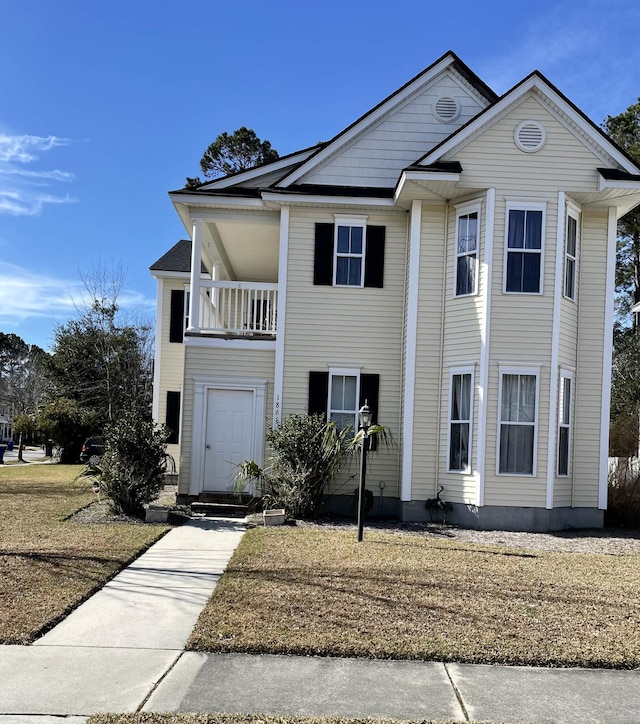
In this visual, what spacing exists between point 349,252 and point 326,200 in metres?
1.13

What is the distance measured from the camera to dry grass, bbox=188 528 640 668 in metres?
5.25

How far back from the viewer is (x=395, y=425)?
13594 mm

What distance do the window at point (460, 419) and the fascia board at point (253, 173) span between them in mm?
5739

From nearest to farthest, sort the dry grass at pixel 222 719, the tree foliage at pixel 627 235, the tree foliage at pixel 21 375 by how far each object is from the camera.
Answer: the dry grass at pixel 222 719 < the tree foliage at pixel 627 235 < the tree foliage at pixel 21 375

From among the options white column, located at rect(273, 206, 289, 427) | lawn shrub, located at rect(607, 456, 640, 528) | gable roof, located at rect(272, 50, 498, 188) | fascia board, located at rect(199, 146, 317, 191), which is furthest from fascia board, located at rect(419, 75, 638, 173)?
lawn shrub, located at rect(607, 456, 640, 528)

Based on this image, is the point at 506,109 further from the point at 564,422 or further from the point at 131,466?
the point at 131,466

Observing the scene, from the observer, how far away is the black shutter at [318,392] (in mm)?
13492

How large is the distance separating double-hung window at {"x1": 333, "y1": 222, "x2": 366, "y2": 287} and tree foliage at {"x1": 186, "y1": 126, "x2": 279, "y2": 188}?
889 inches

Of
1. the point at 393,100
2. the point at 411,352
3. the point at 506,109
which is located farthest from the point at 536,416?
the point at 393,100

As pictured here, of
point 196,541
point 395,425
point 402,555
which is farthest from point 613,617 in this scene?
point 395,425

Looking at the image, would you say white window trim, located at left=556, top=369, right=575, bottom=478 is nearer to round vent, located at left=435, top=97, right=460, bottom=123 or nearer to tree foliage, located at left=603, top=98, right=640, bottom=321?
round vent, located at left=435, top=97, right=460, bottom=123

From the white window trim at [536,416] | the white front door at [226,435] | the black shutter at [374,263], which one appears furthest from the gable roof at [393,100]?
the white window trim at [536,416]

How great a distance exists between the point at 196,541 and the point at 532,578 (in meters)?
4.62

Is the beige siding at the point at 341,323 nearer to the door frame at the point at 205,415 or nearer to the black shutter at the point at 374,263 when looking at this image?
the black shutter at the point at 374,263
